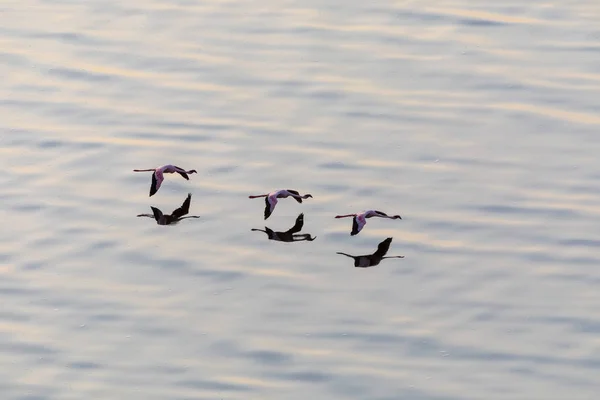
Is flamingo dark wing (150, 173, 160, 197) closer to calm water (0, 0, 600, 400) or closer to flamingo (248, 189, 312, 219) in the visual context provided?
calm water (0, 0, 600, 400)

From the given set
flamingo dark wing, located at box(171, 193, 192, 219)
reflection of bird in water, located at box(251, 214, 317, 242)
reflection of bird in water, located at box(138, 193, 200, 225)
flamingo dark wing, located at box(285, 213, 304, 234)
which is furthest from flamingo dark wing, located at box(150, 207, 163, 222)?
flamingo dark wing, located at box(285, 213, 304, 234)

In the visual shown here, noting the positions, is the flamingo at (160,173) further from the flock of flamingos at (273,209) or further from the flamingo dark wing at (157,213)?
the flamingo dark wing at (157,213)

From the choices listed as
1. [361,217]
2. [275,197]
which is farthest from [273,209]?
[361,217]

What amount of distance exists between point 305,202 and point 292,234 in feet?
3.98

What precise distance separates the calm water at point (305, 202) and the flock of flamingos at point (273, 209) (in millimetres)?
262

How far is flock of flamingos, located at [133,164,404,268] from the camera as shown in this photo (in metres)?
38.6

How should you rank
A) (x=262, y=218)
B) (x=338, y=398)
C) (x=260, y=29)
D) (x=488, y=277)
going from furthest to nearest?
(x=260, y=29)
(x=262, y=218)
(x=488, y=277)
(x=338, y=398)

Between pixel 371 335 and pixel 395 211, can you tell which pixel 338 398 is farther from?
pixel 395 211

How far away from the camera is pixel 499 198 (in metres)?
40.4

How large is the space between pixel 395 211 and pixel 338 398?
732 centimetres

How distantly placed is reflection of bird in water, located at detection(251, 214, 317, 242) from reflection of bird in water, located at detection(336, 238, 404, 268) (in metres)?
1.21

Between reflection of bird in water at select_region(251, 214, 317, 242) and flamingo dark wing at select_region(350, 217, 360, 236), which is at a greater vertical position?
flamingo dark wing at select_region(350, 217, 360, 236)

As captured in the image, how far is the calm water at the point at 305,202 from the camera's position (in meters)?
34.9

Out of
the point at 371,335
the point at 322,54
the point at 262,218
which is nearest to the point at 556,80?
the point at 322,54
